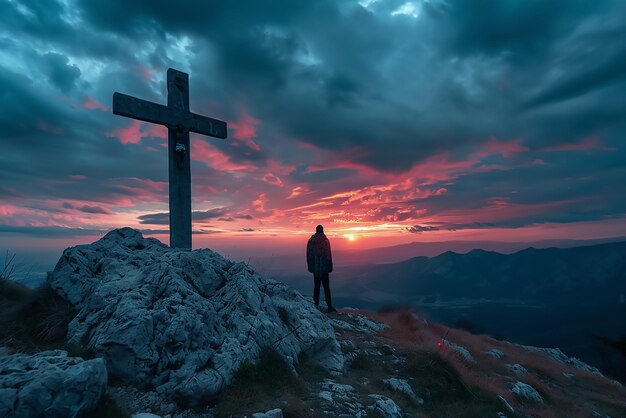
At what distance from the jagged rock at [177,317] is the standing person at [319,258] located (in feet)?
15.7

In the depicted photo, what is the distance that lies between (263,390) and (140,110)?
385 inches

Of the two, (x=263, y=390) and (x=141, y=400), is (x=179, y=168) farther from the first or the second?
(x=263, y=390)

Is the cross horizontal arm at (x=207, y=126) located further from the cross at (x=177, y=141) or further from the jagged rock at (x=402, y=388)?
the jagged rock at (x=402, y=388)

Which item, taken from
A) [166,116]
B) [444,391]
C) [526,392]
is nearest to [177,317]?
[444,391]

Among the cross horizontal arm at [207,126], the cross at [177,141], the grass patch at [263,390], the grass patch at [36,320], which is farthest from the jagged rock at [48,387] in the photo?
the cross horizontal arm at [207,126]

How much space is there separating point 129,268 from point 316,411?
5.66m

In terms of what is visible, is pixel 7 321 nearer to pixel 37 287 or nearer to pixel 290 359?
pixel 37 287

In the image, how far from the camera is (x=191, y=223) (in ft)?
41.3

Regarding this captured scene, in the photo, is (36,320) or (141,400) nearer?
(141,400)

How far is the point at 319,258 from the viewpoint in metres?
15.4

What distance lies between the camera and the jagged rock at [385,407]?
21.4ft

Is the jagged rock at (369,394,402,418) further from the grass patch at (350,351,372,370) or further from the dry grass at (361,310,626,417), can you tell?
the grass patch at (350,351,372,370)

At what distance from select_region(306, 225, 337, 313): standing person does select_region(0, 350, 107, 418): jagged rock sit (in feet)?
36.0

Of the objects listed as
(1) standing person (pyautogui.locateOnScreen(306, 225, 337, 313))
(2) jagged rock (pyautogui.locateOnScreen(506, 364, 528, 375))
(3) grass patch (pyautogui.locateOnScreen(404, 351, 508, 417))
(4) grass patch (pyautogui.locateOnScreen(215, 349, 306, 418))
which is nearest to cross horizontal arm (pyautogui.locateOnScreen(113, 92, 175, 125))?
(1) standing person (pyautogui.locateOnScreen(306, 225, 337, 313))
